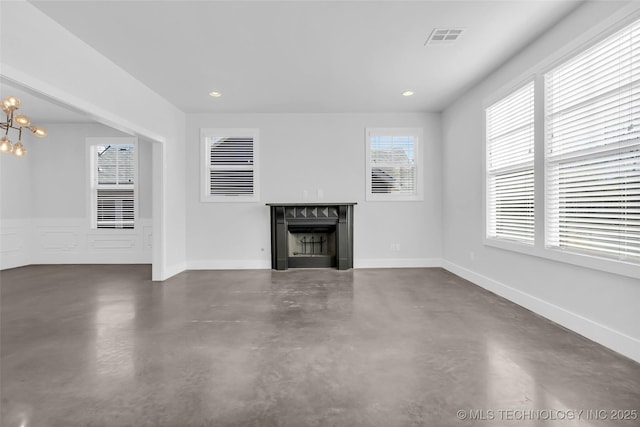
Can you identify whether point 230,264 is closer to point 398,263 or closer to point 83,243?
point 398,263

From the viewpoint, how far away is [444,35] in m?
2.95

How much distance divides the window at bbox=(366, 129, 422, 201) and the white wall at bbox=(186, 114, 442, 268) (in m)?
0.18

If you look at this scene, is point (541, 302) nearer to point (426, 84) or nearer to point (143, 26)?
point (426, 84)

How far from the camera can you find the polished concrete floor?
155 cm

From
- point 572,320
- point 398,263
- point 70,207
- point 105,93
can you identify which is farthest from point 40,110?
point 572,320

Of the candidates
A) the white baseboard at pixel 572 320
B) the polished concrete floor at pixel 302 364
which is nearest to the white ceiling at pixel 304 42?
the white baseboard at pixel 572 320

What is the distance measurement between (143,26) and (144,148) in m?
3.80

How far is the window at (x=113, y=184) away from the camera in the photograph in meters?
6.15

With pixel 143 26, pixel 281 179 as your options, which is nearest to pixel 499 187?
pixel 281 179

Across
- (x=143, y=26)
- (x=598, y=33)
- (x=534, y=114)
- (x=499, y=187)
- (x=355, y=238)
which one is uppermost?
Answer: (x=143, y=26)

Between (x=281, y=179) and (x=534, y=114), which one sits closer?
(x=534, y=114)

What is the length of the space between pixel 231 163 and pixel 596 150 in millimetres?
5038

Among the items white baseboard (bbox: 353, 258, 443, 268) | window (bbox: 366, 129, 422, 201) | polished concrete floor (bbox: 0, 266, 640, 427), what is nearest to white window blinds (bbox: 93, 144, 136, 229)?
polished concrete floor (bbox: 0, 266, 640, 427)

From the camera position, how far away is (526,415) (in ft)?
5.00
